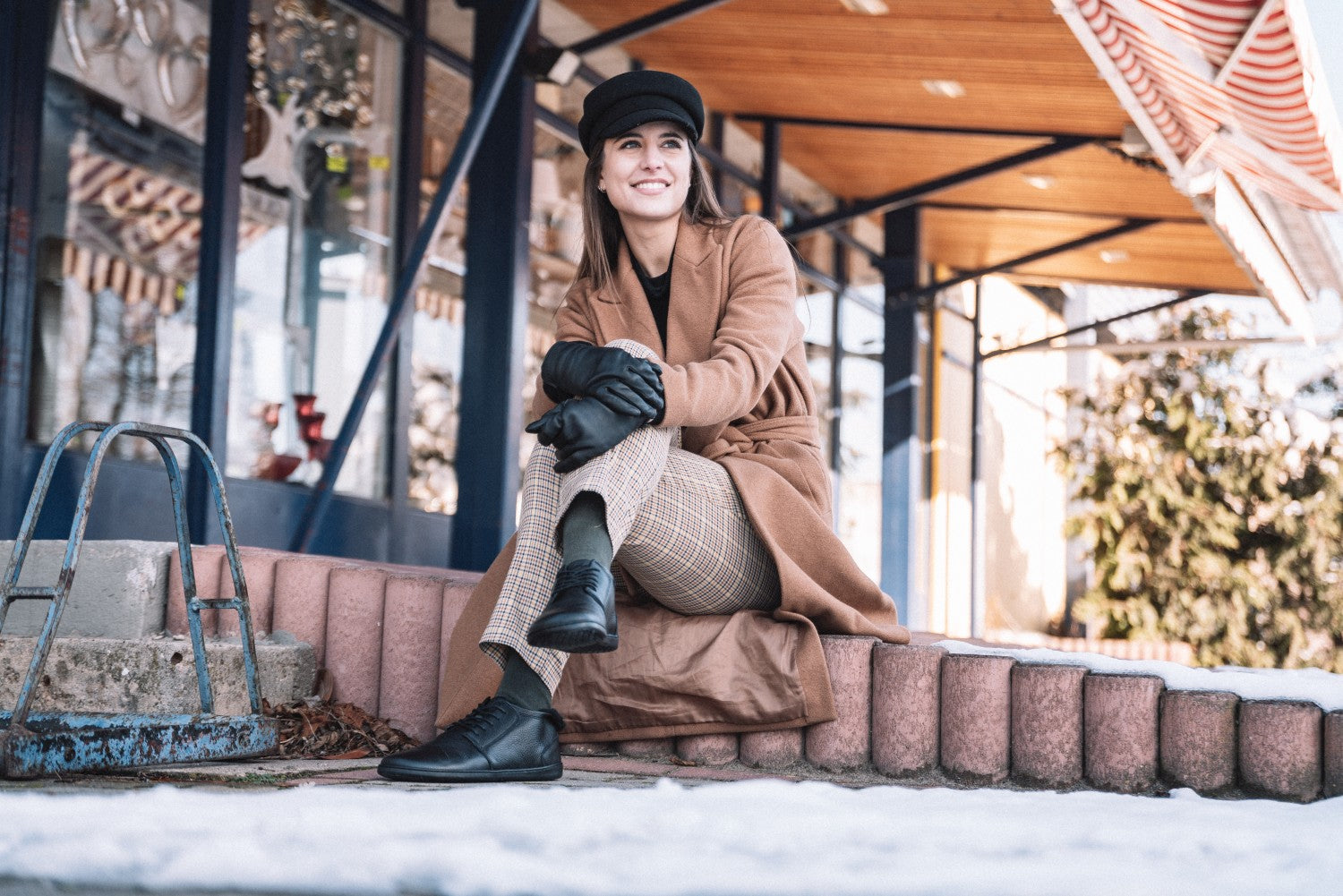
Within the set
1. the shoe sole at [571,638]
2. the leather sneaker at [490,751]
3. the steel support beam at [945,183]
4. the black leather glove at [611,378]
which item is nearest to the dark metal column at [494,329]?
the steel support beam at [945,183]

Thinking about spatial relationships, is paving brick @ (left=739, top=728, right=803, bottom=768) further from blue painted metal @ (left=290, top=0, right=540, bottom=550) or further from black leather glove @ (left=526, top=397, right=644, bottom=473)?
blue painted metal @ (left=290, top=0, right=540, bottom=550)


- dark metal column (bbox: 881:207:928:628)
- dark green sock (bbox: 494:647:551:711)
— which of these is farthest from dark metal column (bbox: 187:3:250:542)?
dark metal column (bbox: 881:207:928:628)

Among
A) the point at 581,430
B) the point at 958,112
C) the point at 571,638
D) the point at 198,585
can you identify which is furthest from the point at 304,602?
the point at 958,112

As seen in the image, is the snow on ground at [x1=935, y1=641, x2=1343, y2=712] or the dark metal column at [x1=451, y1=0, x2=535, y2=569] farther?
the dark metal column at [x1=451, y1=0, x2=535, y2=569]

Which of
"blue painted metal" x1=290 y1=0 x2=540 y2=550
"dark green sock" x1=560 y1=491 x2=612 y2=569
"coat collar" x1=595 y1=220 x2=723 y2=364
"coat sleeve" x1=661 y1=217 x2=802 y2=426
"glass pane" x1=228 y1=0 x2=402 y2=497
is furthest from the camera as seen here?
"glass pane" x1=228 y1=0 x2=402 y2=497

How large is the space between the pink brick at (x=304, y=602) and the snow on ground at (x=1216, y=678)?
145cm

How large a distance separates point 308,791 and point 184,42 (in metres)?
4.49

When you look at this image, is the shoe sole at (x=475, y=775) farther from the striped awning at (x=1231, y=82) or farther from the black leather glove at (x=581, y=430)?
the striped awning at (x=1231, y=82)

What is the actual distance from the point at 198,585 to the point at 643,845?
2.34 metres

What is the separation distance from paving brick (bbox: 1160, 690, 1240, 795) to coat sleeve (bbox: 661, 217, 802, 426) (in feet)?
3.29

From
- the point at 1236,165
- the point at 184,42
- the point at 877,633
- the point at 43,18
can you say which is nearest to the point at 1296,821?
the point at 877,633

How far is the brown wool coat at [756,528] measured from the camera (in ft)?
9.47

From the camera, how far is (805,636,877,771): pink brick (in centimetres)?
291

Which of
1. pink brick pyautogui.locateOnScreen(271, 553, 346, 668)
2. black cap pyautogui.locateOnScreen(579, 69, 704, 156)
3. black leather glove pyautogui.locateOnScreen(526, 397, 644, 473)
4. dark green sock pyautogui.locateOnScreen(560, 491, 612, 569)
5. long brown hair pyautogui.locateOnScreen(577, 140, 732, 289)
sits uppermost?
black cap pyautogui.locateOnScreen(579, 69, 704, 156)
